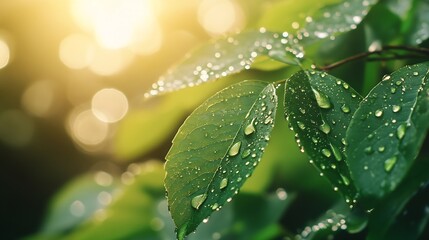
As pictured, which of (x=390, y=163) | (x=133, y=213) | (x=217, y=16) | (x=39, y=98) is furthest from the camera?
(x=39, y=98)

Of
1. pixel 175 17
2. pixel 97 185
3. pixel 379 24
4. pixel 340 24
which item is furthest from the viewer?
pixel 175 17

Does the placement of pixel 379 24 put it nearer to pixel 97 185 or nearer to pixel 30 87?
pixel 97 185

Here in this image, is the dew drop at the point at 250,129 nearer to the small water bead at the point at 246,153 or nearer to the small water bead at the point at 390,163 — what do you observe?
the small water bead at the point at 246,153

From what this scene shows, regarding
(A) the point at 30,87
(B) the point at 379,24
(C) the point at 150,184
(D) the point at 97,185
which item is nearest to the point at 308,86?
(B) the point at 379,24

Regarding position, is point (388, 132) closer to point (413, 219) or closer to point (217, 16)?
point (413, 219)

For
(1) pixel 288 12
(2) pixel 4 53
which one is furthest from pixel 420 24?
(2) pixel 4 53

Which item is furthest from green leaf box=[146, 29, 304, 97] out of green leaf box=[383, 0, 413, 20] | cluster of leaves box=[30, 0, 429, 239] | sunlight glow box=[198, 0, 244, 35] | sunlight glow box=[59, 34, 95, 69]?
sunlight glow box=[59, 34, 95, 69]

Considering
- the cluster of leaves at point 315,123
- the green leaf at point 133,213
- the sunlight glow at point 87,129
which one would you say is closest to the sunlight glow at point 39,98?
the sunlight glow at point 87,129
